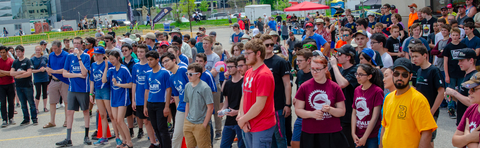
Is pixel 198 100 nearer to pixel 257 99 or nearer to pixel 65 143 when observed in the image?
pixel 257 99

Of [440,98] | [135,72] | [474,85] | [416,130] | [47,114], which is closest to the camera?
[474,85]

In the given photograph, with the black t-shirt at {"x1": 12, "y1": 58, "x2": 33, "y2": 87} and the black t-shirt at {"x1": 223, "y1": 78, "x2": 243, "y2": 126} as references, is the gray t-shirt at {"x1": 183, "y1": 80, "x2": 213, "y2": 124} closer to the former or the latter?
the black t-shirt at {"x1": 223, "y1": 78, "x2": 243, "y2": 126}

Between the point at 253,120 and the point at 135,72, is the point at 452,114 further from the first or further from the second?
the point at 135,72

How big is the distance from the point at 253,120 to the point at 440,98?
8.18 feet

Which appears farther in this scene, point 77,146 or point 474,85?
point 77,146

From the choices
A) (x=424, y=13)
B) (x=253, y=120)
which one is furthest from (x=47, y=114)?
(x=424, y=13)

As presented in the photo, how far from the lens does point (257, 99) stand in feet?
12.8

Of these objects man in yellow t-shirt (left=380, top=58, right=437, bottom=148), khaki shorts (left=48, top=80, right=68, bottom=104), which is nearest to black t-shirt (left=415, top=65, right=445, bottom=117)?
man in yellow t-shirt (left=380, top=58, right=437, bottom=148)

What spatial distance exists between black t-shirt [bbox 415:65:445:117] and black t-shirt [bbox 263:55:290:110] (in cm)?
184

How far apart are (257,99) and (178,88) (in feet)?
7.59

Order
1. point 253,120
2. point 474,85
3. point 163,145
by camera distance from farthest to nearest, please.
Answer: point 163,145 < point 253,120 < point 474,85

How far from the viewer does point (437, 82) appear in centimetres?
478

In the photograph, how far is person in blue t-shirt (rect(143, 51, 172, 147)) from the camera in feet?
20.1

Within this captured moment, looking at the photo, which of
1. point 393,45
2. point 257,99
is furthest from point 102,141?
point 393,45
